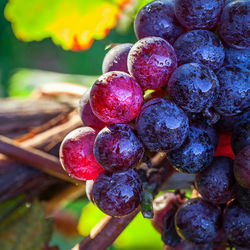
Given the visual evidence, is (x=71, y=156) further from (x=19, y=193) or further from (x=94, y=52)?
(x=94, y=52)

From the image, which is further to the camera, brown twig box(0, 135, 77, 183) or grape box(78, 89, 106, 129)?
brown twig box(0, 135, 77, 183)

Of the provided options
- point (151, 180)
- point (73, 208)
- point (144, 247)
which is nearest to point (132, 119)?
point (151, 180)

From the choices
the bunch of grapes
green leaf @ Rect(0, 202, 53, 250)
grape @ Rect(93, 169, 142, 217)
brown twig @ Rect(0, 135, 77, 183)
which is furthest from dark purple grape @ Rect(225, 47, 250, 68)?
green leaf @ Rect(0, 202, 53, 250)

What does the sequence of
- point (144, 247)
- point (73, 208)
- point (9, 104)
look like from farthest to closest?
point (73, 208) < point (144, 247) < point (9, 104)

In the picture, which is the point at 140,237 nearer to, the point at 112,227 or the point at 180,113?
the point at 112,227

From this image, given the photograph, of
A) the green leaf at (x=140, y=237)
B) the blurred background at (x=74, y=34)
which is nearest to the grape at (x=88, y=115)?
the blurred background at (x=74, y=34)

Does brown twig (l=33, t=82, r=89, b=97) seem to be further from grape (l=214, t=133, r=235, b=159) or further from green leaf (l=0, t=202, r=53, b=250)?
grape (l=214, t=133, r=235, b=159)

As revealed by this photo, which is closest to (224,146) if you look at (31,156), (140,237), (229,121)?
(229,121)
